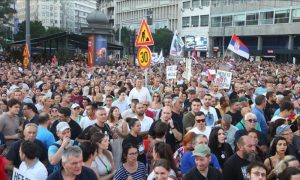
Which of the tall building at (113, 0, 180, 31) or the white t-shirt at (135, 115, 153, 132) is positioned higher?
the tall building at (113, 0, 180, 31)

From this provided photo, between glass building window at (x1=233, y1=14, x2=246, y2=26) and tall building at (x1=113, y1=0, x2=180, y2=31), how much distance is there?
17.4 meters

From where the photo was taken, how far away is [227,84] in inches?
530

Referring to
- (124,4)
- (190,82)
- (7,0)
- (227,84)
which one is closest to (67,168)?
(227,84)

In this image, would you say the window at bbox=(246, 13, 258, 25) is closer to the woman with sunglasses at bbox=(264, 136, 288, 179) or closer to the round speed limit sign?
the round speed limit sign

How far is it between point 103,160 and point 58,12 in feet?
570

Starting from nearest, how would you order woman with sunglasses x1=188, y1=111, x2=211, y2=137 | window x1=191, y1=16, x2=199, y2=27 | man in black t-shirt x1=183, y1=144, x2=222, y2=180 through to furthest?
man in black t-shirt x1=183, y1=144, x2=222, y2=180 < woman with sunglasses x1=188, y1=111, x2=211, y2=137 < window x1=191, y1=16, x2=199, y2=27

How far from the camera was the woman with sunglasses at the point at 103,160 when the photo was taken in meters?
5.52

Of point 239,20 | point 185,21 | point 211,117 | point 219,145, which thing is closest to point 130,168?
point 219,145

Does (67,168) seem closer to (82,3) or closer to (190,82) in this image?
(190,82)

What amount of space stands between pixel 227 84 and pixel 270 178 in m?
8.40

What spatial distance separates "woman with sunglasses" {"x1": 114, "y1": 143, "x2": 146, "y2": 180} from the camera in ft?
17.4

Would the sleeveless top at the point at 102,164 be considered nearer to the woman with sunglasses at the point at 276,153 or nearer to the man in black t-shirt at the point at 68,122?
the man in black t-shirt at the point at 68,122

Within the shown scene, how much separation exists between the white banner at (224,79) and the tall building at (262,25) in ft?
149

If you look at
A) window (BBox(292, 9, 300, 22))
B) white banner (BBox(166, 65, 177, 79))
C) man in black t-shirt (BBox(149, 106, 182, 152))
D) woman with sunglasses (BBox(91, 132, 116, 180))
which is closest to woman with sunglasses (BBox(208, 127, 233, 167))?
man in black t-shirt (BBox(149, 106, 182, 152))
